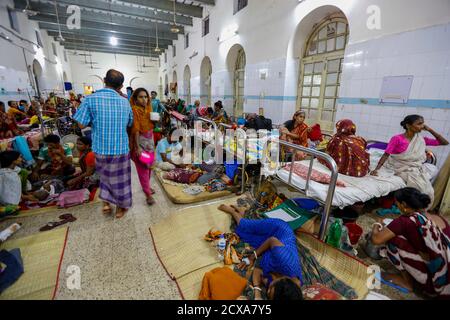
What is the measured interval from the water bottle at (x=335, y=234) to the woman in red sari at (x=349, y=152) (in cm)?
100

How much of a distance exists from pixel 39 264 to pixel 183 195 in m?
1.82

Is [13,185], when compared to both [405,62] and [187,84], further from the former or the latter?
[187,84]

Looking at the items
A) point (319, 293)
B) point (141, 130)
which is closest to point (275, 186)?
point (319, 293)

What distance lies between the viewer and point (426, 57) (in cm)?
326

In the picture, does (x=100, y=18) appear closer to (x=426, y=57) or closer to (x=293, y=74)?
(x=293, y=74)

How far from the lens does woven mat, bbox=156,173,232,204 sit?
10.9 feet

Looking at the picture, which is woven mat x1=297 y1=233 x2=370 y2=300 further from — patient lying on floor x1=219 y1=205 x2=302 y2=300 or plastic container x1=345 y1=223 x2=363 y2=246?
patient lying on floor x1=219 y1=205 x2=302 y2=300

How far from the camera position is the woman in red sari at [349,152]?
116 inches

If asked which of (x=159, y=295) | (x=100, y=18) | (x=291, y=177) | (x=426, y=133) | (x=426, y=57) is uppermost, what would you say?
(x=100, y=18)

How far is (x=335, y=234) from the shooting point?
229 centimetres

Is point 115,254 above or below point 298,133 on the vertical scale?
below

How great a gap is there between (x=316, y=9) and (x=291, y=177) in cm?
419

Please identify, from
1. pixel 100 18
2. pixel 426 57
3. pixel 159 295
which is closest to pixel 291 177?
pixel 159 295
